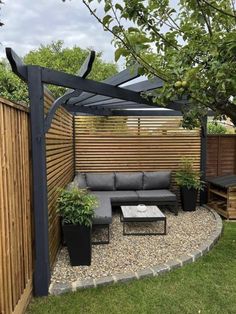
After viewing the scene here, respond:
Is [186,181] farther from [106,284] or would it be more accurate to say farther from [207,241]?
[106,284]

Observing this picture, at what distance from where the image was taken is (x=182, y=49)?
5.61 feet

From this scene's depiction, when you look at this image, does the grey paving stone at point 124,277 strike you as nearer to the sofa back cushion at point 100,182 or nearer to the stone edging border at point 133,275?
the stone edging border at point 133,275

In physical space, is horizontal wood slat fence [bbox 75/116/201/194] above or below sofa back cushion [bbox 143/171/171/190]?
above

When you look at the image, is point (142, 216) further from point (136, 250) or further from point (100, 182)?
point (100, 182)

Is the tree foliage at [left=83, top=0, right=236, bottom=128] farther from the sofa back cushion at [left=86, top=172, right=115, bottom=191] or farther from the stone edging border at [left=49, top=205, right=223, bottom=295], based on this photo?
the sofa back cushion at [left=86, top=172, right=115, bottom=191]

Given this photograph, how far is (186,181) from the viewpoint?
734 centimetres

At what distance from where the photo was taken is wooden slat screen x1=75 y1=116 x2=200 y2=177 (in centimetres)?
785

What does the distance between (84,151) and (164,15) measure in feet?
20.0

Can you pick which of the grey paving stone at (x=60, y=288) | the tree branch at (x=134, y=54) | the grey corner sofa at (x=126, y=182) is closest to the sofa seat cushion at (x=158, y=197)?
the grey corner sofa at (x=126, y=182)

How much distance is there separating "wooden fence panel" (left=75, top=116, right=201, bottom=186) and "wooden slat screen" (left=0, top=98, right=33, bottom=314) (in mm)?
4599

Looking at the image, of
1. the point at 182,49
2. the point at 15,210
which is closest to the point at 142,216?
the point at 15,210

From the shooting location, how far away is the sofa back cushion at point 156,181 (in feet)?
25.1

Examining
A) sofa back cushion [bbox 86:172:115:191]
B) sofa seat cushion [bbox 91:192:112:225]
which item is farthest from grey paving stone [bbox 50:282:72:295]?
sofa back cushion [bbox 86:172:115:191]

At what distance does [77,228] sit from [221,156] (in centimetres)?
564
